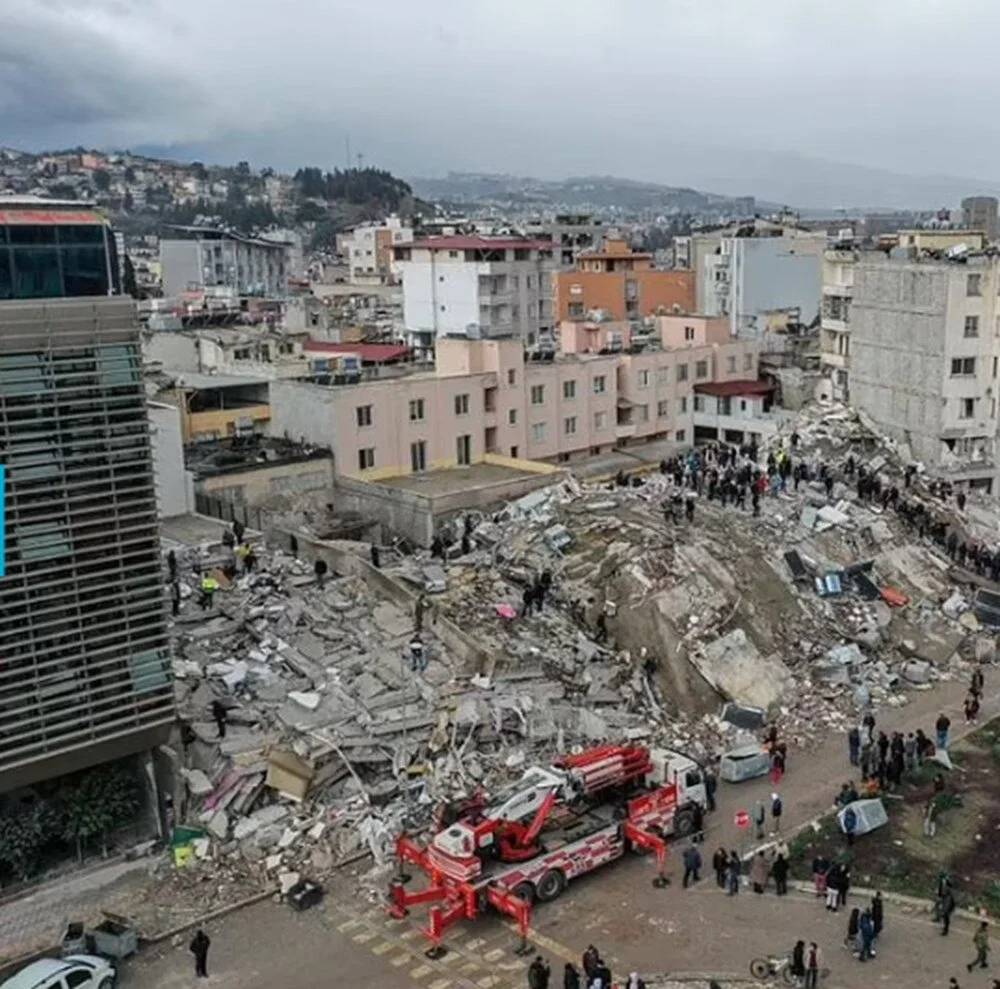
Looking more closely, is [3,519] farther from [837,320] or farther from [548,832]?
[837,320]

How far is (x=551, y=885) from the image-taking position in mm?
24328

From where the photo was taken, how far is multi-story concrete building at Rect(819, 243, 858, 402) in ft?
202

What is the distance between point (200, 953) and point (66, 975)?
2284 millimetres

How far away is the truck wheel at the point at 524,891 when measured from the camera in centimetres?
2347

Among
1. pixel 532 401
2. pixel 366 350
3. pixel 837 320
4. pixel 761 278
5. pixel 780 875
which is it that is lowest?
pixel 780 875

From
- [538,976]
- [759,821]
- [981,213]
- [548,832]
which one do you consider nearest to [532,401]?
[759,821]

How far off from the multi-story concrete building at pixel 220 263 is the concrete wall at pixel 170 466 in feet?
262

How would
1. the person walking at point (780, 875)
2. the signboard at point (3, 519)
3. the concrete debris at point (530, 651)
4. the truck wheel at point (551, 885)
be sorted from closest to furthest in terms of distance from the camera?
the signboard at point (3, 519) → the truck wheel at point (551, 885) → the person walking at point (780, 875) → the concrete debris at point (530, 651)

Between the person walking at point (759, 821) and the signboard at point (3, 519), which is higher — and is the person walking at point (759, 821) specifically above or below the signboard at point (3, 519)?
below

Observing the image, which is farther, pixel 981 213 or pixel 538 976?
pixel 981 213

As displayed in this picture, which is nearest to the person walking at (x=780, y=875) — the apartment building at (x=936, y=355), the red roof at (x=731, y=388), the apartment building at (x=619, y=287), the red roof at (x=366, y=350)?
the apartment building at (x=936, y=355)

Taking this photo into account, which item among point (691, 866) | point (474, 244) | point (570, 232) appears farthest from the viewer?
point (570, 232)

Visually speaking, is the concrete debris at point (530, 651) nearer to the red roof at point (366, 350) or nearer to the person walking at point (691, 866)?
the person walking at point (691, 866)

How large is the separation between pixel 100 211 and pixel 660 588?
19.7 meters
